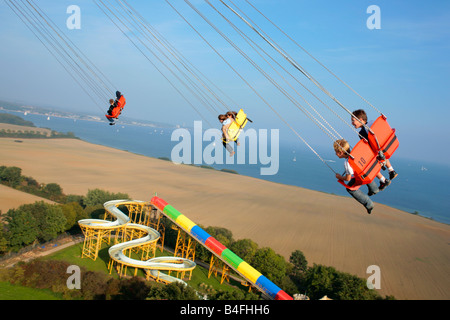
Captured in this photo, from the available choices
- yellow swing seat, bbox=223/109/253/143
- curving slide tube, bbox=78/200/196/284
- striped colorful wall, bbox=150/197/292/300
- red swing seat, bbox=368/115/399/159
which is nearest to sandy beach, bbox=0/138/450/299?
striped colorful wall, bbox=150/197/292/300

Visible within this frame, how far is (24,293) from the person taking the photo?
63.0 ft

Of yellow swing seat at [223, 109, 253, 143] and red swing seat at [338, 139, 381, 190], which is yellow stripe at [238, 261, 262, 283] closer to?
yellow swing seat at [223, 109, 253, 143]

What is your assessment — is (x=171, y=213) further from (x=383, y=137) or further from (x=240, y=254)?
(x=383, y=137)

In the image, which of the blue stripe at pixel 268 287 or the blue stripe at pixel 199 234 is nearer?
the blue stripe at pixel 268 287

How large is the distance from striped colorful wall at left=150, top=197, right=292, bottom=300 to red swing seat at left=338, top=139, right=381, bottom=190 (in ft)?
53.0

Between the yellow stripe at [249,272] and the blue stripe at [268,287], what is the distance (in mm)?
335

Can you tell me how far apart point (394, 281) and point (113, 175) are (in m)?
64.9

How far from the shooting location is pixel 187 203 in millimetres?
58750

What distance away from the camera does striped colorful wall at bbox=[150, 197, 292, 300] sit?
2155 centimetres

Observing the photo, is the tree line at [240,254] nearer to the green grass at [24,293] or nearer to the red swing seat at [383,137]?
the green grass at [24,293]

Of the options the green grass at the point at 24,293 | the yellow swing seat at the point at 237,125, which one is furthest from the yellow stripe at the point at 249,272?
the yellow swing seat at the point at 237,125

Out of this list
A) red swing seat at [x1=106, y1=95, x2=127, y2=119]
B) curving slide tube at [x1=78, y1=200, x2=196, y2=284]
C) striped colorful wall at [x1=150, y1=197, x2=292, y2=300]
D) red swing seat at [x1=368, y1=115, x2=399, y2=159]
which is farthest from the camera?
curving slide tube at [x1=78, y1=200, x2=196, y2=284]

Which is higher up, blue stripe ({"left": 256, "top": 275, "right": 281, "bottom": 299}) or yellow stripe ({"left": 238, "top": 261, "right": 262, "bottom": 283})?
yellow stripe ({"left": 238, "top": 261, "right": 262, "bottom": 283})

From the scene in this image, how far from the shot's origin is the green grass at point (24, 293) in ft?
61.1
